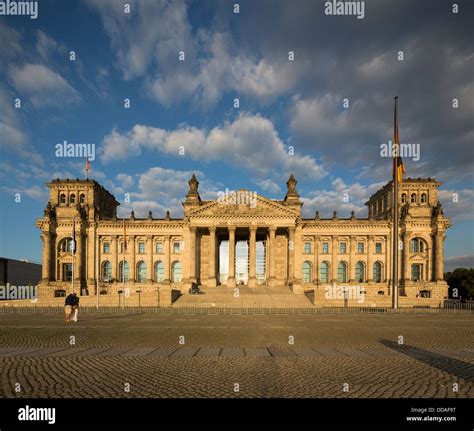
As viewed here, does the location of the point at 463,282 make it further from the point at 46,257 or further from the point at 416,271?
the point at 46,257

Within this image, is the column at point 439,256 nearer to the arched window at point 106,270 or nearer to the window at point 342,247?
the window at point 342,247

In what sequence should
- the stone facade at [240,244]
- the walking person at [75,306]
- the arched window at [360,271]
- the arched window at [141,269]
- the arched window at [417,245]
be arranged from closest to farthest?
the walking person at [75,306], the stone facade at [240,244], the arched window at [417,245], the arched window at [360,271], the arched window at [141,269]

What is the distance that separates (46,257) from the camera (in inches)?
2854

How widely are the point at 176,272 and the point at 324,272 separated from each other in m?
31.8

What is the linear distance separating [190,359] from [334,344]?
292 inches

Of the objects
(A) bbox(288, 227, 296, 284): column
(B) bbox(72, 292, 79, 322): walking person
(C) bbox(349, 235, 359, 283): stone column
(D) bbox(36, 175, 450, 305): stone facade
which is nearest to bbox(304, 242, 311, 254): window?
(D) bbox(36, 175, 450, 305): stone facade

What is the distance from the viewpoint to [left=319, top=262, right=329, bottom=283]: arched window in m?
77.2

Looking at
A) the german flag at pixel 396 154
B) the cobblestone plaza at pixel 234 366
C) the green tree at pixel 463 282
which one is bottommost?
the green tree at pixel 463 282

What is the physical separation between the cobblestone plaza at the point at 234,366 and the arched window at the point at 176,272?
58.5 meters

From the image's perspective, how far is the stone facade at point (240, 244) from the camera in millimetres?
70188

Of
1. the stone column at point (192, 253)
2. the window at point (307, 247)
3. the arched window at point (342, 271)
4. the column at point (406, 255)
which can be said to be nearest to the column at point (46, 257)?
the stone column at point (192, 253)

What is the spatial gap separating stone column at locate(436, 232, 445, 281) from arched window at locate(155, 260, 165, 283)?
55.4 metres

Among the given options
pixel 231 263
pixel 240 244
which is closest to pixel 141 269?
pixel 240 244
